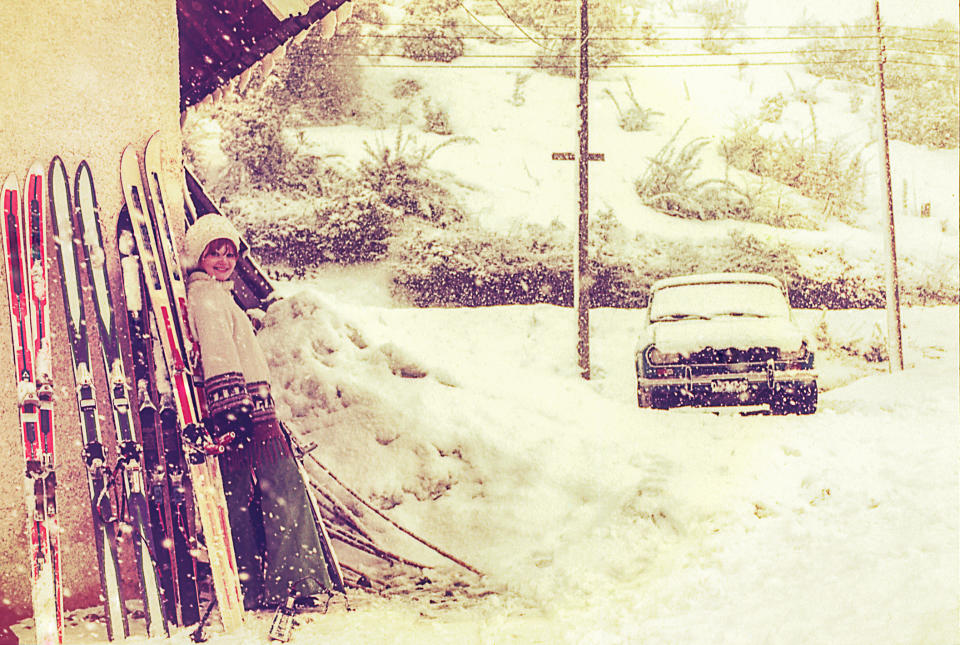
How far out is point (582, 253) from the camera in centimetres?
365

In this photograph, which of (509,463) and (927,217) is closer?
(509,463)

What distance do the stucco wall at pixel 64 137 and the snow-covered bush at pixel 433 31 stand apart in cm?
124

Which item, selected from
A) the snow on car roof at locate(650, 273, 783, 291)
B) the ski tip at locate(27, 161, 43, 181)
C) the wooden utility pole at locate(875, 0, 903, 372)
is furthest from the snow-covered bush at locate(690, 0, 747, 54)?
the ski tip at locate(27, 161, 43, 181)

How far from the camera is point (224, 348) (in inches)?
118

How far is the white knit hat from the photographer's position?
10.3 ft

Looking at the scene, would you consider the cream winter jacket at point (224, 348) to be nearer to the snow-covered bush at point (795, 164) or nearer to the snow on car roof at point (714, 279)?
the snow on car roof at point (714, 279)

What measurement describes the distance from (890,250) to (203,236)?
3.18 m

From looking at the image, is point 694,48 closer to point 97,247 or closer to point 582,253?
point 582,253

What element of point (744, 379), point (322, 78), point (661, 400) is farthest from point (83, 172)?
point (744, 379)

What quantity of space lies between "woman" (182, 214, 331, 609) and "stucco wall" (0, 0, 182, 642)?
0.39 m

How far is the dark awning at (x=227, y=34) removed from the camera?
11.3 feet

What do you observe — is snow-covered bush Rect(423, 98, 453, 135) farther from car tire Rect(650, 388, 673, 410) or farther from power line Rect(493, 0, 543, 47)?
car tire Rect(650, 388, 673, 410)

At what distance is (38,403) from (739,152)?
10.6ft

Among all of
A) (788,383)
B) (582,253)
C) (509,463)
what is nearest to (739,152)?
(582,253)
